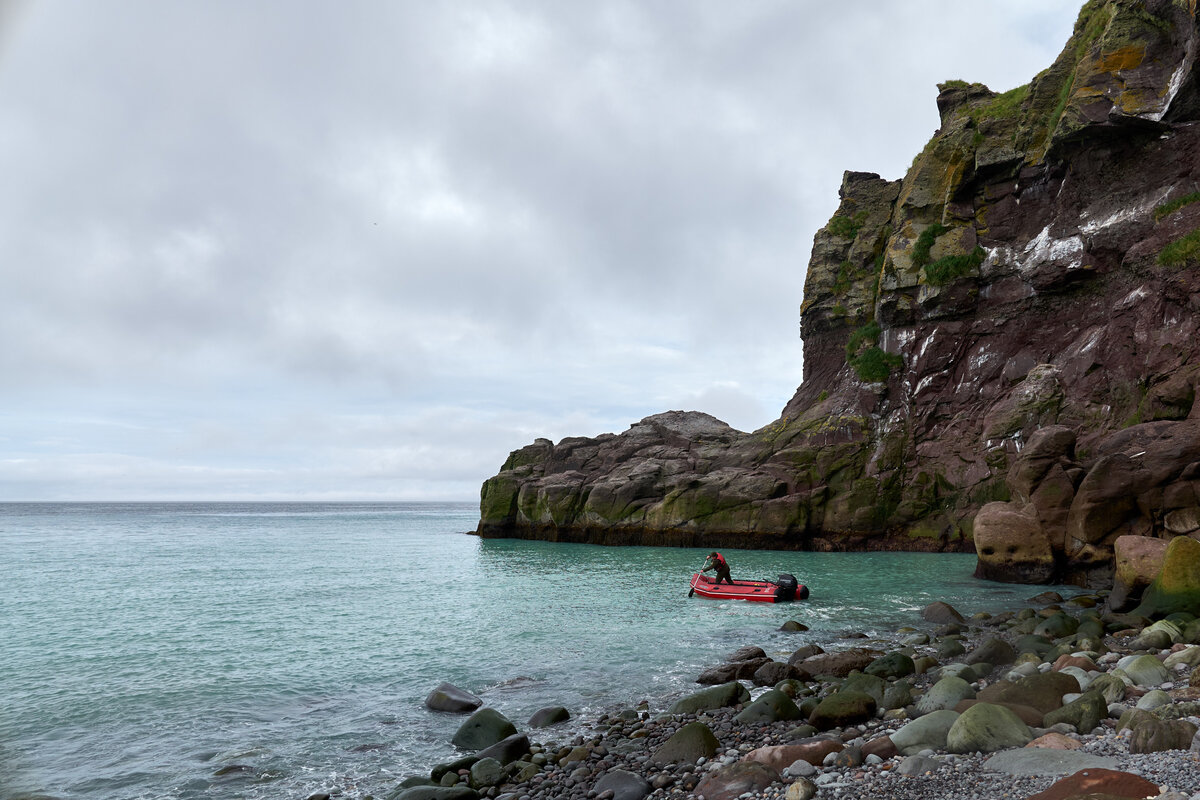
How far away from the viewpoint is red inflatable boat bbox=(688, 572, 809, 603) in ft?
89.9

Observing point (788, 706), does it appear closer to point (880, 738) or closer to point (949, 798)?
point (880, 738)

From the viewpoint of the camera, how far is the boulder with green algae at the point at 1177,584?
17.9m

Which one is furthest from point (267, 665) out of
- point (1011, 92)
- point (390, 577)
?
point (1011, 92)

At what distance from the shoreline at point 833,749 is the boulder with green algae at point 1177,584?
3289 mm

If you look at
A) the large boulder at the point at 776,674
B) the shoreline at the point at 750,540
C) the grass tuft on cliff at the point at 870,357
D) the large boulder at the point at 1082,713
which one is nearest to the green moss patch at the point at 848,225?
the grass tuft on cliff at the point at 870,357

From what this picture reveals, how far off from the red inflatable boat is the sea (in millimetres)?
709

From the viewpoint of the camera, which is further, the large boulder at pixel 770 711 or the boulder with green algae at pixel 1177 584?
the boulder with green algae at pixel 1177 584

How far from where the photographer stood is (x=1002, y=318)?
4672cm

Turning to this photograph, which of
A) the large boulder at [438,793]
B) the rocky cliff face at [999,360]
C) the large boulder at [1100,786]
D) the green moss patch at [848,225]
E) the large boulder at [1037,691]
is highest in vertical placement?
the green moss patch at [848,225]

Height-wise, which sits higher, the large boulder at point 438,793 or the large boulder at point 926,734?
the large boulder at point 926,734

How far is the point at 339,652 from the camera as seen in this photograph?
811 inches

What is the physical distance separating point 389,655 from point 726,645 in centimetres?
990

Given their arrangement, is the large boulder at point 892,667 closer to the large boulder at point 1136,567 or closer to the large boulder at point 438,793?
the large boulder at point 438,793

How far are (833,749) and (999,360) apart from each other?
45.1m
